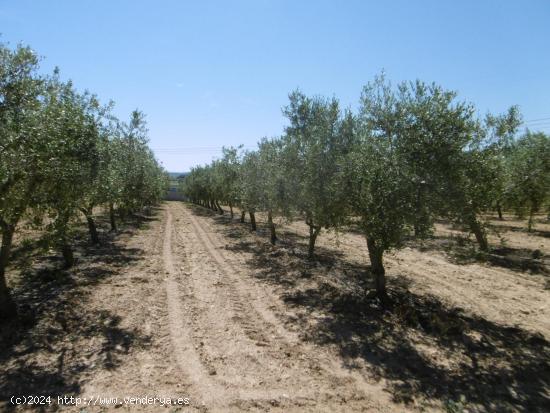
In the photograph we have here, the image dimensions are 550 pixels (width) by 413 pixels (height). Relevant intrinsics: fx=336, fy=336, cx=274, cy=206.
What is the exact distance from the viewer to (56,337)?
414 inches

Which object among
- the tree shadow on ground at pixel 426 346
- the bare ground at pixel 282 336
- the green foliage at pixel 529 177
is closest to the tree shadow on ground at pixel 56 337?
the bare ground at pixel 282 336

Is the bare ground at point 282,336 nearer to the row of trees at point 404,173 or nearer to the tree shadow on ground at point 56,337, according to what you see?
the tree shadow on ground at point 56,337

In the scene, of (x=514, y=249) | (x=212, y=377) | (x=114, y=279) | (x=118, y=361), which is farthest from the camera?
(x=514, y=249)

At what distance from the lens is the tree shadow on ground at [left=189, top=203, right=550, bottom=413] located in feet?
28.0

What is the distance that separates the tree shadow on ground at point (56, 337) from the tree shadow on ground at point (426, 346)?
244 inches

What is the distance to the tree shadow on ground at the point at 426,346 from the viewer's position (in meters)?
8.52

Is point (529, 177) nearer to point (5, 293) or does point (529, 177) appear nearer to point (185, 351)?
point (185, 351)

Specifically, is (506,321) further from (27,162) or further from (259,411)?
(27,162)

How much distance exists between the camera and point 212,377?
862cm

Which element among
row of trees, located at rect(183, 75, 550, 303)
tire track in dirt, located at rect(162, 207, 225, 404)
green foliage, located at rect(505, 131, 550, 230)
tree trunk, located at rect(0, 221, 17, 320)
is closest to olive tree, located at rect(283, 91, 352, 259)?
row of trees, located at rect(183, 75, 550, 303)

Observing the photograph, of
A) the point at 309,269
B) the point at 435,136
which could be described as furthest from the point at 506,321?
the point at 309,269

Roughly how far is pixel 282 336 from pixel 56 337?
7117 mm

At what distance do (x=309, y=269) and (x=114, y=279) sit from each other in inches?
401

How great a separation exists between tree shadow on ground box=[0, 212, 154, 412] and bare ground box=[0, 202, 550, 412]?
0.16ft
